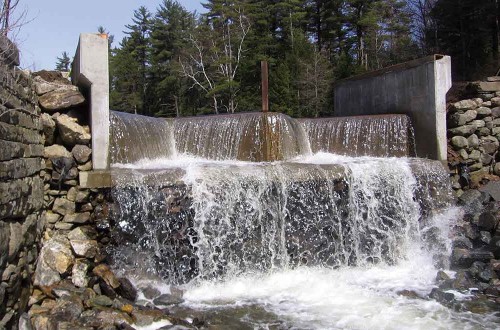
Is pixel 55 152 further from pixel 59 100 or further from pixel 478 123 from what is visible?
pixel 478 123

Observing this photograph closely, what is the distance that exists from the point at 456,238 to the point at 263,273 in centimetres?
317

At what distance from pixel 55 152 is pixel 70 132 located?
1.04 ft

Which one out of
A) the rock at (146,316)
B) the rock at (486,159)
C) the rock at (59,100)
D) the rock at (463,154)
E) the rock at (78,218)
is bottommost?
the rock at (146,316)

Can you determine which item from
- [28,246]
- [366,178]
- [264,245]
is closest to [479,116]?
[366,178]

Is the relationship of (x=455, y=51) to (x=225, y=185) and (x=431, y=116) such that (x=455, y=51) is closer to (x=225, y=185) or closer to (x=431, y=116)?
(x=431, y=116)

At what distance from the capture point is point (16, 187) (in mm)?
4277

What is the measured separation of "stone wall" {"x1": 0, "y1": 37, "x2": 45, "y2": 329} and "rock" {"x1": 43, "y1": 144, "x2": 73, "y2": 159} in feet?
1.65

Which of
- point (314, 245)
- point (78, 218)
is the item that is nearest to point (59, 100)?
point (78, 218)

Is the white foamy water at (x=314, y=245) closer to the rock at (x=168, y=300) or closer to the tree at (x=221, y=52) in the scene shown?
the rock at (x=168, y=300)

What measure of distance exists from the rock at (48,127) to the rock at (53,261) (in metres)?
1.24

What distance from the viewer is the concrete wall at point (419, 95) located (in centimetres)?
870

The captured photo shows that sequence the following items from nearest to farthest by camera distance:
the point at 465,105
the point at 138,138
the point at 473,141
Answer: the point at 138,138 → the point at 473,141 → the point at 465,105

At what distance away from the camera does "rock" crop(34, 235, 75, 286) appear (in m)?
5.05

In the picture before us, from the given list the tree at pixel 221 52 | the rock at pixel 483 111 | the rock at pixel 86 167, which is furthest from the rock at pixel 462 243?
the tree at pixel 221 52
